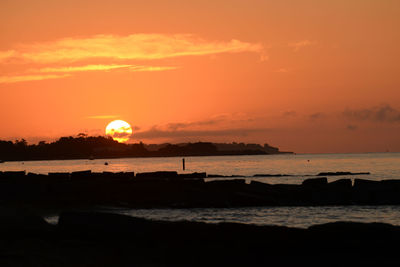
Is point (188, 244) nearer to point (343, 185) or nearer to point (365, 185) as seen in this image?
point (365, 185)

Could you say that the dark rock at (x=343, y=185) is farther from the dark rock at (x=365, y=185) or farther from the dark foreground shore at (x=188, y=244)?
the dark foreground shore at (x=188, y=244)

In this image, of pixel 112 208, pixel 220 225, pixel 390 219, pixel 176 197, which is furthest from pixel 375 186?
pixel 220 225

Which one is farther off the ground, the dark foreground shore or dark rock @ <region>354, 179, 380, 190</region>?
dark rock @ <region>354, 179, 380, 190</region>

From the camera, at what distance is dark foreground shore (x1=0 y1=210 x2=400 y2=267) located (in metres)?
16.4

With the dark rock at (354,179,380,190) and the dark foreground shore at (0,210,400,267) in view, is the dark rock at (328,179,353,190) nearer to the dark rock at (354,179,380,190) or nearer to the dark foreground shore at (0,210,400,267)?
the dark rock at (354,179,380,190)

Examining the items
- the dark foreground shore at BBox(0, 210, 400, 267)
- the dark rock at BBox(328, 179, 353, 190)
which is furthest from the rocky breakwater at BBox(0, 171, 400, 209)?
the dark foreground shore at BBox(0, 210, 400, 267)

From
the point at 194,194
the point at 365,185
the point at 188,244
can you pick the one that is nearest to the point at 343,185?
the point at 365,185

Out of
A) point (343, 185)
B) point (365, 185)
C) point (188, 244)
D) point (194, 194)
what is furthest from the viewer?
point (343, 185)

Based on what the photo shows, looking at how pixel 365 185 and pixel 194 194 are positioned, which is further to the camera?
pixel 365 185

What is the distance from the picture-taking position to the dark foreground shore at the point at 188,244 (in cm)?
1638

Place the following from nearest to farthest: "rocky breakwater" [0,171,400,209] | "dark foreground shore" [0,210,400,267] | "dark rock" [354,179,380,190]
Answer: "dark foreground shore" [0,210,400,267]
"rocky breakwater" [0,171,400,209]
"dark rock" [354,179,380,190]

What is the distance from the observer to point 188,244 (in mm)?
18375

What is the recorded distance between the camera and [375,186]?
146 ft

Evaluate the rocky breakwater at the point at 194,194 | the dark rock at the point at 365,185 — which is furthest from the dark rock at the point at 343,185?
the dark rock at the point at 365,185
